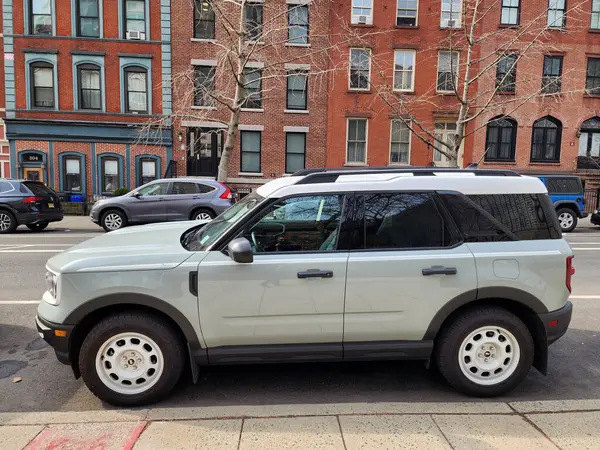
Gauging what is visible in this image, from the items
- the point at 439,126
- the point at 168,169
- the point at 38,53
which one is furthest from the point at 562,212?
the point at 38,53

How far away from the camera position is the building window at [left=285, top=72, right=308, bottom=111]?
21844 mm

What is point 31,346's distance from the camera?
4543mm

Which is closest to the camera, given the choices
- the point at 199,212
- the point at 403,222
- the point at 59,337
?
the point at 59,337

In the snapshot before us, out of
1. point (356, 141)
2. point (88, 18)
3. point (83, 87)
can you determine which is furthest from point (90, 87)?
point (356, 141)

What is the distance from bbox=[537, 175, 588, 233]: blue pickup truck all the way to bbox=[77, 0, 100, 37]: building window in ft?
68.3

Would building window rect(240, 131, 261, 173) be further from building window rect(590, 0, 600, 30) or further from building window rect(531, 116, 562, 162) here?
building window rect(590, 0, 600, 30)

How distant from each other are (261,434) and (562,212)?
15.7 m

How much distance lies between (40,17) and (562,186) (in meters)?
24.0

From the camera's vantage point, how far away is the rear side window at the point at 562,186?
1521cm

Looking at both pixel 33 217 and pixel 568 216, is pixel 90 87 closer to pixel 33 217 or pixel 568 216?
pixel 33 217

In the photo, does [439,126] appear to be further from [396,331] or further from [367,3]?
[396,331]

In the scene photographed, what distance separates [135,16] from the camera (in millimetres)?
21109

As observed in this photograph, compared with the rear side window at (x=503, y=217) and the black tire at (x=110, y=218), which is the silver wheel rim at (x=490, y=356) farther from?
the black tire at (x=110, y=218)

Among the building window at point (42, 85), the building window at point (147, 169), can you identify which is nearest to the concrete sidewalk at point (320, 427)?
the building window at point (147, 169)
